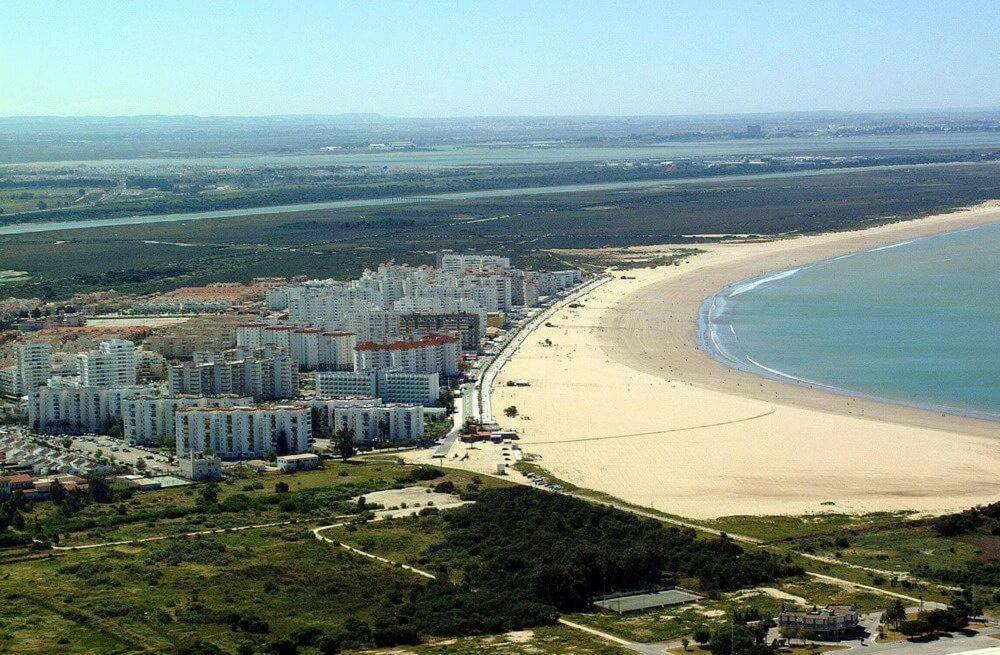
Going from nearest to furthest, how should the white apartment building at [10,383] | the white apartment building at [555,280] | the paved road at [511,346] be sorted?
1. the paved road at [511,346]
2. the white apartment building at [10,383]
3. the white apartment building at [555,280]

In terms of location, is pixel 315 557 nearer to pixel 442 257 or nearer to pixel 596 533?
pixel 596 533

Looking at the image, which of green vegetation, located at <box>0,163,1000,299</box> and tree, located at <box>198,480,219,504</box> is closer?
tree, located at <box>198,480,219,504</box>

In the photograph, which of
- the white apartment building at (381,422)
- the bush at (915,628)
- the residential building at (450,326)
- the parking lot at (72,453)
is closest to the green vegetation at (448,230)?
the residential building at (450,326)

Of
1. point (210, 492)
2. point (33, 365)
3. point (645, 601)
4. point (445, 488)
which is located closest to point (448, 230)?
point (33, 365)

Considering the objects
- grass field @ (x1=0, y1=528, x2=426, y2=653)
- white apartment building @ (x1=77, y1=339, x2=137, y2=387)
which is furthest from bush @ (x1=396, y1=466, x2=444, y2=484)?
white apartment building @ (x1=77, y1=339, x2=137, y2=387)

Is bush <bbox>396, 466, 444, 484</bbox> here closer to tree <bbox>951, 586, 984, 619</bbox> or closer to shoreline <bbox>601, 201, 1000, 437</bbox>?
shoreline <bbox>601, 201, 1000, 437</bbox>

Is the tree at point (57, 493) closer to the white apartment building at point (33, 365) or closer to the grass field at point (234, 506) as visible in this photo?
the grass field at point (234, 506)
